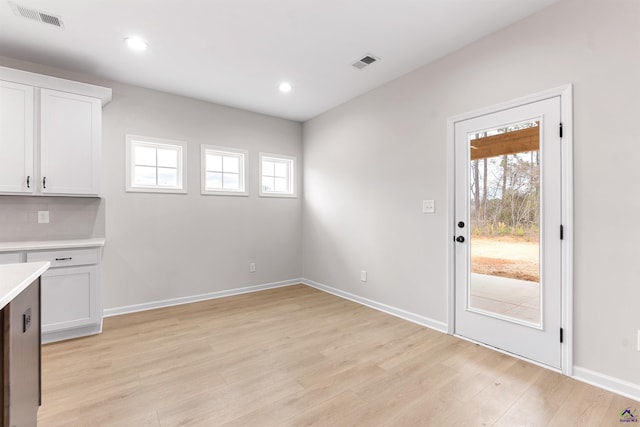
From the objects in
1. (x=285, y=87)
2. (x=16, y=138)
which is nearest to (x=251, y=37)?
(x=285, y=87)

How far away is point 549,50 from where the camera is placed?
2.34m

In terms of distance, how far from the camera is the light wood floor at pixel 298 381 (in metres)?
1.80

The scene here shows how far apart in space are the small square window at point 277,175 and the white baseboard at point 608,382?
13.1 ft

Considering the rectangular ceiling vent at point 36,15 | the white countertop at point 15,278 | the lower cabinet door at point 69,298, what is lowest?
the lower cabinet door at point 69,298

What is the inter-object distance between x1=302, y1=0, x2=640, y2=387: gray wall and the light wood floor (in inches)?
19.6

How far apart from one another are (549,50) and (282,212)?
3.76 m

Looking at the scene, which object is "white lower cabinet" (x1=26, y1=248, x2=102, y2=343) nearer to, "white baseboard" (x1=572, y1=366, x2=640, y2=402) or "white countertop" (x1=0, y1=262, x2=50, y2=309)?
"white countertop" (x1=0, y1=262, x2=50, y2=309)

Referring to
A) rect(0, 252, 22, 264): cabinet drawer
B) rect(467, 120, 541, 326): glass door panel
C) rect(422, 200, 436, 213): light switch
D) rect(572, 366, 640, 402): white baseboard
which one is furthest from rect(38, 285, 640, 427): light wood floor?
rect(422, 200, 436, 213): light switch

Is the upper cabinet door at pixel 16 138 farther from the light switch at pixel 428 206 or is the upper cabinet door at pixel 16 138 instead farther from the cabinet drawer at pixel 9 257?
the light switch at pixel 428 206

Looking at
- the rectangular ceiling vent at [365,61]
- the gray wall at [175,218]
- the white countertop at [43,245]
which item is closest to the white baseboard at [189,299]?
the gray wall at [175,218]


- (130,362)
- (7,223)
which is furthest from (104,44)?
A: (130,362)

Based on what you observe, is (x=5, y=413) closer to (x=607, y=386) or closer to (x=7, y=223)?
(x=7, y=223)

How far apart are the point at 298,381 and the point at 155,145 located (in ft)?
10.9

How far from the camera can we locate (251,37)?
2.74 metres
